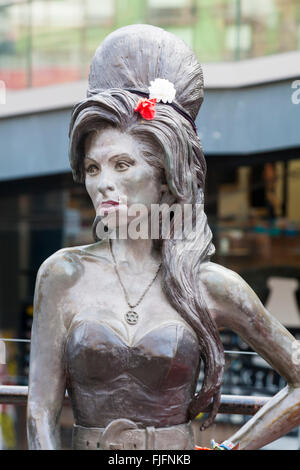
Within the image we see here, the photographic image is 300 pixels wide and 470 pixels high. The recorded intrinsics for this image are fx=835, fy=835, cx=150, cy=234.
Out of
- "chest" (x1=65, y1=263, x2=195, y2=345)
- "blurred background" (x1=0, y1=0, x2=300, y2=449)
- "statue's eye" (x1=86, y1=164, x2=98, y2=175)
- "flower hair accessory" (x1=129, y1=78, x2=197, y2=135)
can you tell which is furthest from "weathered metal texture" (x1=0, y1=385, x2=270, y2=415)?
"blurred background" (x1=0, y1=0, x2=300, y2=449)

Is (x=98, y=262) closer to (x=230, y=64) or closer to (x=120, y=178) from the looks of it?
(x=120, y=178)

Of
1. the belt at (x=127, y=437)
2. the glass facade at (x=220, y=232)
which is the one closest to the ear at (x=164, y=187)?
the belt at (x=127, y=437)

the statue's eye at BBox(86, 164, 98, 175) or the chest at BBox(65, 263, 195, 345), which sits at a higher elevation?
the statue's eye at BBox(86, 164, 98, 175)

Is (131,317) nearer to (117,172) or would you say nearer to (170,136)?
(117,172)

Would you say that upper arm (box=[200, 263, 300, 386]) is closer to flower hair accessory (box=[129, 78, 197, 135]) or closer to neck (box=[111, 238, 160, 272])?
neck (box=[111, 238, 160, 272])

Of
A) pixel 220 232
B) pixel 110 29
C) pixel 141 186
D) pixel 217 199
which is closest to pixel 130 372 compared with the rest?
pixel 141 186

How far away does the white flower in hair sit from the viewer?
2.77 metres

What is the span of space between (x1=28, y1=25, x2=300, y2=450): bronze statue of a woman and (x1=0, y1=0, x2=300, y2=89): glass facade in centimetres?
577

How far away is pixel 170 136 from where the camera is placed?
2775 millimetres

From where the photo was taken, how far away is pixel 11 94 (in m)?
9.27

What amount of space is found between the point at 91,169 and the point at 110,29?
244 inches

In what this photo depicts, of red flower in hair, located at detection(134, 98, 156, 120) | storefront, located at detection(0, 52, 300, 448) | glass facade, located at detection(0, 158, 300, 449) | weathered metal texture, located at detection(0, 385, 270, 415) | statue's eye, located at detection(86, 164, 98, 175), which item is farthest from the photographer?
glass facade, located at detection(0, 158, 300, 449)

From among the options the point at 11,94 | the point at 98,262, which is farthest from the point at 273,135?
the point at 98,262

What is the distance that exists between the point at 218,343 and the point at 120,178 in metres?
0.67
